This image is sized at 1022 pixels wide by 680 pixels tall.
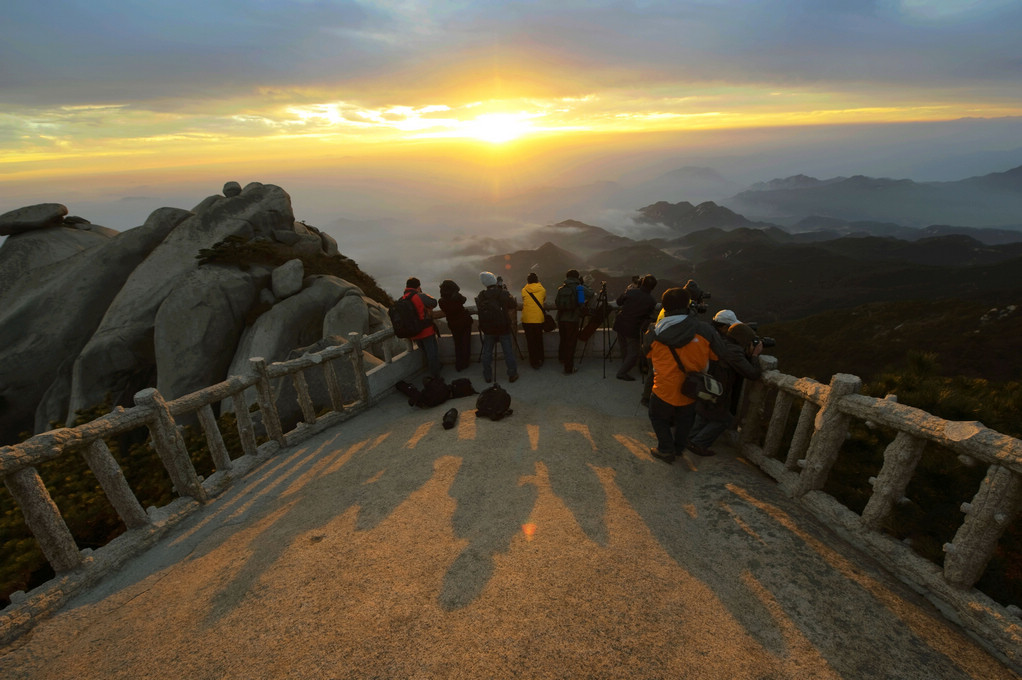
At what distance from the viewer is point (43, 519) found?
4707 mm

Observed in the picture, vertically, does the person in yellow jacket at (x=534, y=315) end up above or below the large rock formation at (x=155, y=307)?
above

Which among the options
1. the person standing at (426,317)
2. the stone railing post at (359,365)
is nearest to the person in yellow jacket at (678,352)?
the person standing at (426,317)

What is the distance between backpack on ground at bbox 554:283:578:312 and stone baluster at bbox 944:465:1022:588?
268 inches

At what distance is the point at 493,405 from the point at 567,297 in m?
3.09

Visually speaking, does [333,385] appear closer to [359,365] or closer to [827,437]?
[359,365]

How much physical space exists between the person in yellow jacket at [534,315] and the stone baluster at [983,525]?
6814 millimetres

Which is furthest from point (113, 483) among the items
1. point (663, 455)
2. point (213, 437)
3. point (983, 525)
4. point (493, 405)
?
point (983, 525)

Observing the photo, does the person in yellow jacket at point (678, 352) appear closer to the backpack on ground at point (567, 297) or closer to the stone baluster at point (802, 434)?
the stone baluster at point (802, 434)

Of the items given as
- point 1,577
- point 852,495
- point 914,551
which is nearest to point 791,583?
point 914,551

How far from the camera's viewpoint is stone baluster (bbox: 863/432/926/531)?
4434 millimetres

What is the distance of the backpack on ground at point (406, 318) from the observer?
931 cm

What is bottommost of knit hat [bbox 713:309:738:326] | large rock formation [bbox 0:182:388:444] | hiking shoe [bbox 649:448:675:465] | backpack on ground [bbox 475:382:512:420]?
large rock formation [bbox 0:182:388:444]

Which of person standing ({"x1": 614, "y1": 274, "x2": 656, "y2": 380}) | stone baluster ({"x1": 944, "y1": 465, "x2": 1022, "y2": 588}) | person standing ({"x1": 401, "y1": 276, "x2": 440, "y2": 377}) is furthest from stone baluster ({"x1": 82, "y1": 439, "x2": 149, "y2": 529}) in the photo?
stone baluster ({"x1": 944, "y1": 465, "x2": 1022, "y2": 588})

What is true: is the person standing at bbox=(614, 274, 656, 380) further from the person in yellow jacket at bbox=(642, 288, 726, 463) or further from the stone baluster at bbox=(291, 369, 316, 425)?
the stone baluster at bbox=(291, 369, 316, 425)
